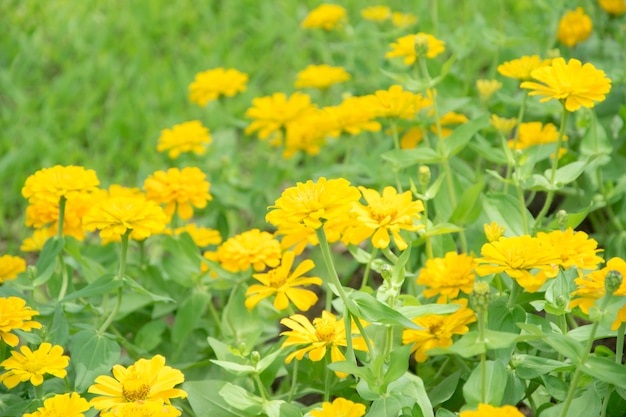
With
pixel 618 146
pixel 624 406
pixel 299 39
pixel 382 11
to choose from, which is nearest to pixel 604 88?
pixel 624 406

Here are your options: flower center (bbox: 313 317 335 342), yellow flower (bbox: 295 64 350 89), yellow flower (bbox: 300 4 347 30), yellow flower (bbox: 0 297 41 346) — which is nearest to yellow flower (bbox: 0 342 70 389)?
yellow flower (bbox: 0 297 41 346)

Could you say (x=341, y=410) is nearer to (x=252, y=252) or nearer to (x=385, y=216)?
(x=385, y=216)

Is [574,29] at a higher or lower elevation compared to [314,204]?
lower

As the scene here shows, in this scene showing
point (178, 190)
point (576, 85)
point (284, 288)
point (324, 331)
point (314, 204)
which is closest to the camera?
point (314, 204)

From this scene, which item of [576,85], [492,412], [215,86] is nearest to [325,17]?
[215,86]

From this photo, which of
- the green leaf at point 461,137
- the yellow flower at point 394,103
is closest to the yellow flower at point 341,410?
the green leaf at point 461,137

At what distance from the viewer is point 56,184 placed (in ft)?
6.14

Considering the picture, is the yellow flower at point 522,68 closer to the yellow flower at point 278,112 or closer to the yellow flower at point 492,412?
the yellow flower at point 278,112

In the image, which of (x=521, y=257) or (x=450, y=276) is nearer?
(x=521, y=257)

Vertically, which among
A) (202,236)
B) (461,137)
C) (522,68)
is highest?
(522,68)

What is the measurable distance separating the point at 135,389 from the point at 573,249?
2.57 ft

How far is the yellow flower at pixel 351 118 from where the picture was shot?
91.7 inches

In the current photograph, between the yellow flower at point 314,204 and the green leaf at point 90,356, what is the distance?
1.64 feet

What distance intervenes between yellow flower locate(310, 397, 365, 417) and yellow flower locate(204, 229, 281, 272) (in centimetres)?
45
